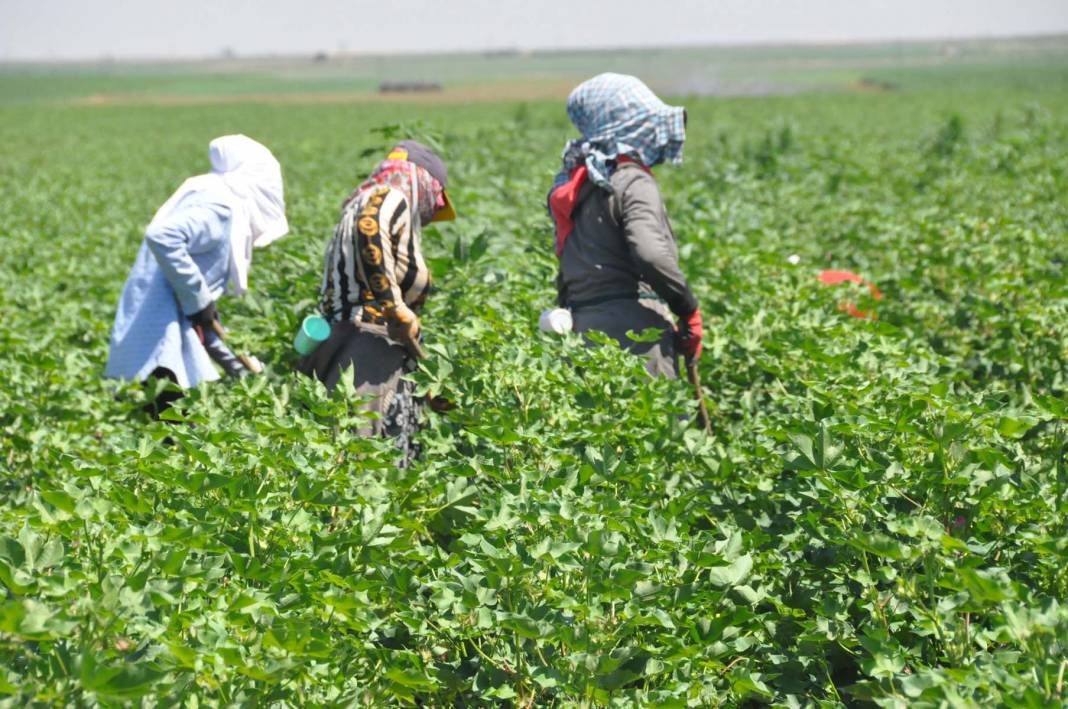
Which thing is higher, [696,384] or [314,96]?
[314,96]

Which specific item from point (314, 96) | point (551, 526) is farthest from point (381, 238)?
point (314, 96)

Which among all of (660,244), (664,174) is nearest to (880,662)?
(660,244)

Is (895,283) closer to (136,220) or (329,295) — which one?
(329,295)

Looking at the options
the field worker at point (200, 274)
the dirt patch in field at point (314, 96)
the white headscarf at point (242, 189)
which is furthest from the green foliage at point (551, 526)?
the dirt patch in field at point (314, 96)

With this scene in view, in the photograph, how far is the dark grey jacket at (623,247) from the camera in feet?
11.0

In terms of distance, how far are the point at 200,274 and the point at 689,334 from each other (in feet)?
5.90

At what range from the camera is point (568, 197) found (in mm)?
3488

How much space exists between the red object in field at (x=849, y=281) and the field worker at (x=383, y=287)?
1.95m

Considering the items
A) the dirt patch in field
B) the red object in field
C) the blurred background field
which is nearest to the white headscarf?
the red object in field

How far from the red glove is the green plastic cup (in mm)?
1217

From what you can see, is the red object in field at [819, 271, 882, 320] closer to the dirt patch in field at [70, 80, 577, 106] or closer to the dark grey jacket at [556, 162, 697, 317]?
the dark grey jacket at [556, 162, 697, 317]

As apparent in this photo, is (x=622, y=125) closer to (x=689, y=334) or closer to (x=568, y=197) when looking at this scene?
(x=568, y=197)

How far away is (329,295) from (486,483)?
0.90m

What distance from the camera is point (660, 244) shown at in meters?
3.35
